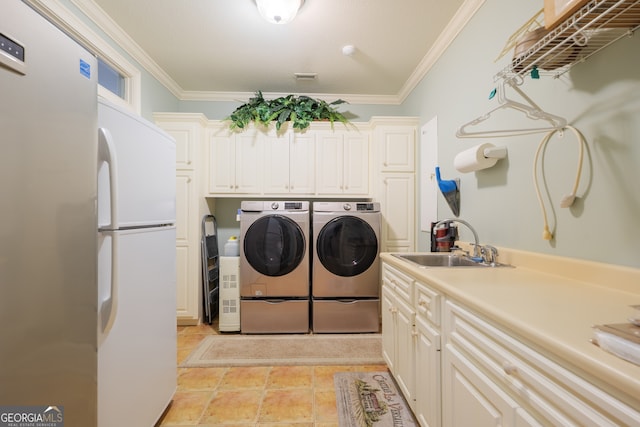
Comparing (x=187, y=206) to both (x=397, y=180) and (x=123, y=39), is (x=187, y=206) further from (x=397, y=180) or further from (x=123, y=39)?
(x=397, y=180)

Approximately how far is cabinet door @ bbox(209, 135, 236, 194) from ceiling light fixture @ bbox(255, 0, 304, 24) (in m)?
1.32

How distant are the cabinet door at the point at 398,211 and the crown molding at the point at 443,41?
39.9 inches

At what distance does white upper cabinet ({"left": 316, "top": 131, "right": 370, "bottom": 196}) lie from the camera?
296 centimetres

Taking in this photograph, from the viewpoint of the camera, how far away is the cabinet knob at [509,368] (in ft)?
2.36

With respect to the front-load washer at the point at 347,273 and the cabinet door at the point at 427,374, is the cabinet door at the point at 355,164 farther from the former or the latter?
the cabinet door at the point at 427,374

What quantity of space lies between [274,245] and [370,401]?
4.94 feet

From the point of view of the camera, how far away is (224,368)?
210cm

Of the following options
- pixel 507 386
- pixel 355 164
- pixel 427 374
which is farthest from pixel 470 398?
pixel 355 164

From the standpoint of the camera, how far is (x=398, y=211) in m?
2.86

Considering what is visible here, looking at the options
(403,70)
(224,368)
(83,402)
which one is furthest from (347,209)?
(83,402)

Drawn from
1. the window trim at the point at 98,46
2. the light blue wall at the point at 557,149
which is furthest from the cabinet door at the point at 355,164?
the window trim at the point at 98,46

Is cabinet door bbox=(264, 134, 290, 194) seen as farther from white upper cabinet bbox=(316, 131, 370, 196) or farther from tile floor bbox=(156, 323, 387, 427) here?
tile floor bbox=(156, 323, 387, 427)

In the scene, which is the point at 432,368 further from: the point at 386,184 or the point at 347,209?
the point at 386,184

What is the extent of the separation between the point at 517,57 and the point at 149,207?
70.7 inches
